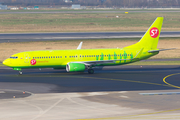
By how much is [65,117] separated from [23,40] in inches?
2412

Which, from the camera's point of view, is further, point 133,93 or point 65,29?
point 65,29

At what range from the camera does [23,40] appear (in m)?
84.1

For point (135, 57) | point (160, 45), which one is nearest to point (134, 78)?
point (135, 57)

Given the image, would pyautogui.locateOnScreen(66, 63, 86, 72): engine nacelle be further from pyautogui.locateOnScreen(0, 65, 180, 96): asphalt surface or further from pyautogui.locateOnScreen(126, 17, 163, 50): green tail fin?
pyautogui.locateOnScreen(126, 17, 163, 50): green tail fin

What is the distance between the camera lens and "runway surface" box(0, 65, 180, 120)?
2742cm

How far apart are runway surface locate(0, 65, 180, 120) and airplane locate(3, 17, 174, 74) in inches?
64.1

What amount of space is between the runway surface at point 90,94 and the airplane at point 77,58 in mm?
1629

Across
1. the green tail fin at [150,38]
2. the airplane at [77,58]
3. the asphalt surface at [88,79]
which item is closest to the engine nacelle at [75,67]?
the airplane at [77,58]

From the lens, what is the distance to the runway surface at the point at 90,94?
27422 mm

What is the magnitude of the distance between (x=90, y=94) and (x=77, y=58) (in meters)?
15.4

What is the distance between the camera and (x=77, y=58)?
164ft

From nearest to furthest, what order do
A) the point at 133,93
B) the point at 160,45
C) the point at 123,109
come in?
1. the point at 123,109
2. the point at 133,93
3. the point at 160,45

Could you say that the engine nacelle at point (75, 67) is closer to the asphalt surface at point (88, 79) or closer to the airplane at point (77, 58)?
the airplane at point (77, 58)

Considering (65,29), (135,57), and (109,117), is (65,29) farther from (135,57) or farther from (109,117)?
(109,117)
